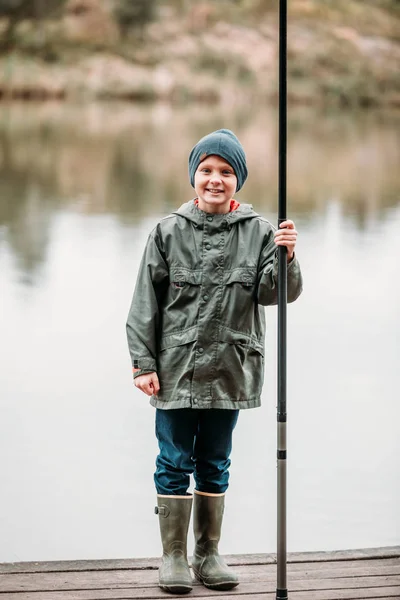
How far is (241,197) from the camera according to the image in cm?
1153

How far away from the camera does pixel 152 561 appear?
246 cm

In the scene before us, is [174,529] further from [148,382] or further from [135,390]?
[135,390]

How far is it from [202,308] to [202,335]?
5cm

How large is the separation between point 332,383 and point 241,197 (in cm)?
693

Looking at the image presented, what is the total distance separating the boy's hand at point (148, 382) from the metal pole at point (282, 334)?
1.00 ft

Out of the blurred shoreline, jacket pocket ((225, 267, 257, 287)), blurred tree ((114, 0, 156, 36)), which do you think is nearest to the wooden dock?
jacket pocket ((225, 267, 257, 287))

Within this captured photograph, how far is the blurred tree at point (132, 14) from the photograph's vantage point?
1085 inches

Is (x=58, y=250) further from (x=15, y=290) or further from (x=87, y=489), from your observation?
(x=87, y=489)

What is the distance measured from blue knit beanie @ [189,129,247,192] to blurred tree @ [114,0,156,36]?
2563cm

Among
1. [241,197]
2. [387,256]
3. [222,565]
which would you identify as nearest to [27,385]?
[222,565]

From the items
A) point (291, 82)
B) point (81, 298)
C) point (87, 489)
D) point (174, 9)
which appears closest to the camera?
point (87, 489)

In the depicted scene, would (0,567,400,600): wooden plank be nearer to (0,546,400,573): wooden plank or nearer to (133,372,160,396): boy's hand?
(0,546,400,573): wooden plank

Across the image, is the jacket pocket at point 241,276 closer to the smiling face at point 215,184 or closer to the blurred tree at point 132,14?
the smiling face at point 215,184

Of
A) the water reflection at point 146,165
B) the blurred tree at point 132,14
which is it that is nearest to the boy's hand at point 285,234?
the water reflection at point 146,165
